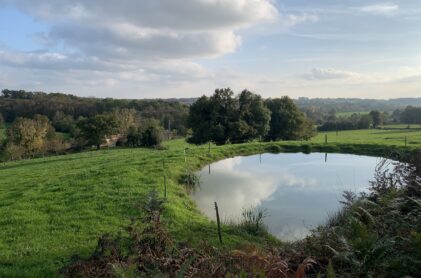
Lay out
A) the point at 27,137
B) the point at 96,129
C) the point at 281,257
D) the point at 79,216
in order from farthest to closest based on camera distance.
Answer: the point at 96,129 → the point at 27,137 → the point at 79,216 → the point at 281,257

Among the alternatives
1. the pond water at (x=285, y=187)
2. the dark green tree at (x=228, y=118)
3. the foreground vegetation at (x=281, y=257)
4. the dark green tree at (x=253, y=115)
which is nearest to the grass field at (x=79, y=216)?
the foreground vegetation at (x=281, y=257)

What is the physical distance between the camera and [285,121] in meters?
41.3

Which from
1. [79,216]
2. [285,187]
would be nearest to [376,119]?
[285,187]

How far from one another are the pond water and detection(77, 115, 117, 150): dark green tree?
133 ft

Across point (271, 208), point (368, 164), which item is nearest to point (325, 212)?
point (271, 208)

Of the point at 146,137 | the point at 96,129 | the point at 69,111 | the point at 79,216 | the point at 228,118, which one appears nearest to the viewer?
the point at 79,216

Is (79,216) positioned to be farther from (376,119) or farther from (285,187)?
(376,119)

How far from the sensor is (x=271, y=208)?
461 inches

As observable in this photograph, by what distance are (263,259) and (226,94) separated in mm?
33962

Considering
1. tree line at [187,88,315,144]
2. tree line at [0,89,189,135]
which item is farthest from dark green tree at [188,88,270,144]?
tree line at [0,89,189,135]

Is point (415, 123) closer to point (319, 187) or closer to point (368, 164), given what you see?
point (368, 164)

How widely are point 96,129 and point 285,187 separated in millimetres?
49175

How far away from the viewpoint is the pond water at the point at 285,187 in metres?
10.7

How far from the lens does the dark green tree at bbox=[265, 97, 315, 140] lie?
41281 millimetres
